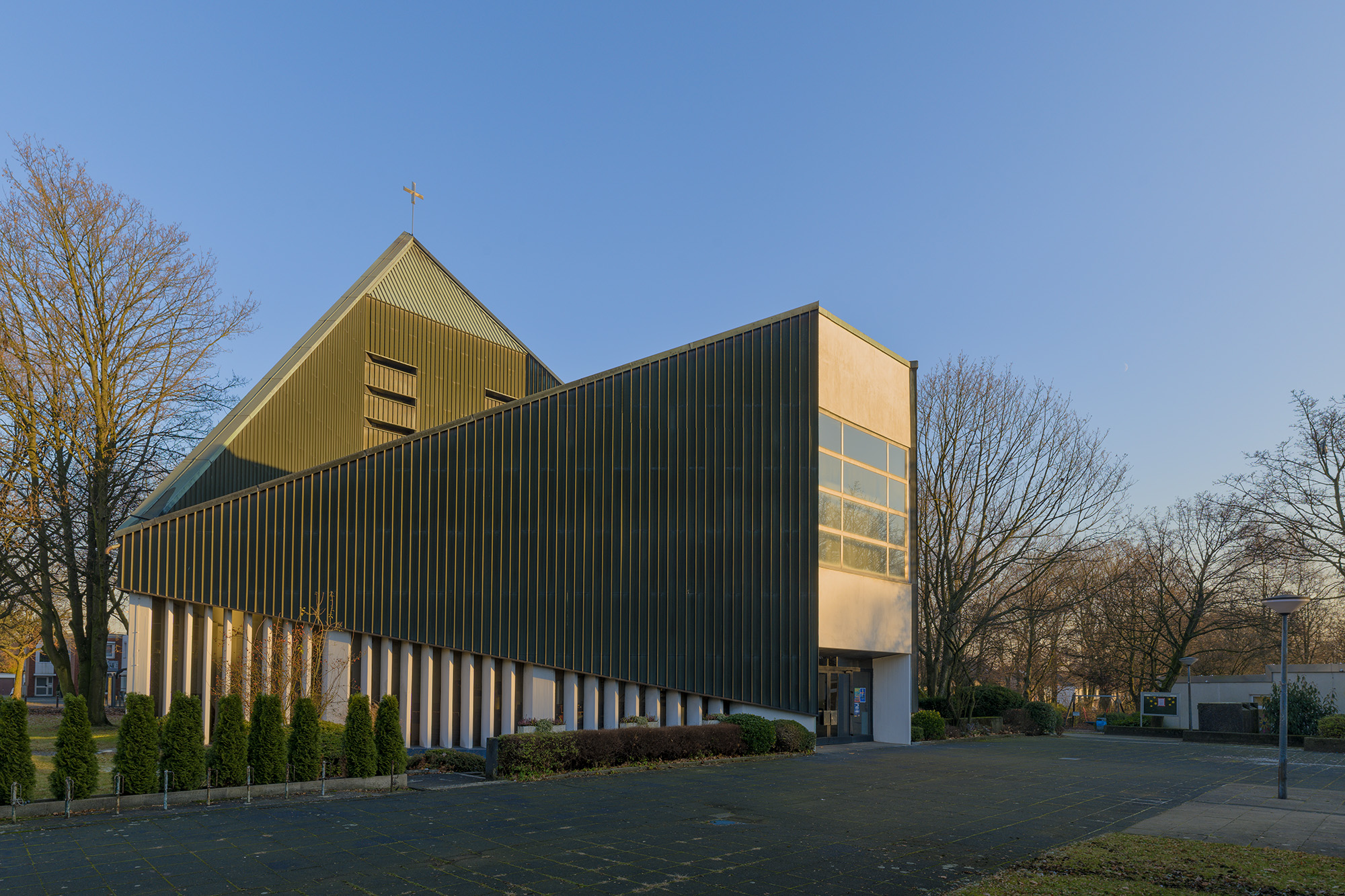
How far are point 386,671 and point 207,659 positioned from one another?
12.1 feet

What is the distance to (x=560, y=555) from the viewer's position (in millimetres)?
21719

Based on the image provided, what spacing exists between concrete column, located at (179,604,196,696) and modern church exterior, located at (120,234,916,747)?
0.20 ft

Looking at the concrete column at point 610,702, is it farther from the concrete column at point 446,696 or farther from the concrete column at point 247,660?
the concrete column at point 247,660

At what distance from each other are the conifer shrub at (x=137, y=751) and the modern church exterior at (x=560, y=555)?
646 centimetres

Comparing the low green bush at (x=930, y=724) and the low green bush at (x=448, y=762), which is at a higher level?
the low green bush at (x=448, y=762)

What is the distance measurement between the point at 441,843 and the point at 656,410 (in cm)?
1446

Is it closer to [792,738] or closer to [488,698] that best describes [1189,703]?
[792,738]

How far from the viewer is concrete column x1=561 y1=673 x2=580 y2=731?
69.2ft

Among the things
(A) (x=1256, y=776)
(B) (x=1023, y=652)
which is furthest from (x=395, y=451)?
(B) (x=1023, y=652)

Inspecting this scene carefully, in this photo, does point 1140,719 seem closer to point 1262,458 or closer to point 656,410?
point 1262,458

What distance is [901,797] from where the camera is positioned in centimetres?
1355

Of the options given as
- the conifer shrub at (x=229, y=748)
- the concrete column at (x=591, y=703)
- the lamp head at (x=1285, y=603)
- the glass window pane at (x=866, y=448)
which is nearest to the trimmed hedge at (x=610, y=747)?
the concrete column at (x=591, y=703)

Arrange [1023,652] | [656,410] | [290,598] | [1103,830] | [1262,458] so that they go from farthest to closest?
[1023,652]
[1262,458]
[656,410]
[290,598]
[1103,830]

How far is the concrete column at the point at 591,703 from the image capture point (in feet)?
69.5
